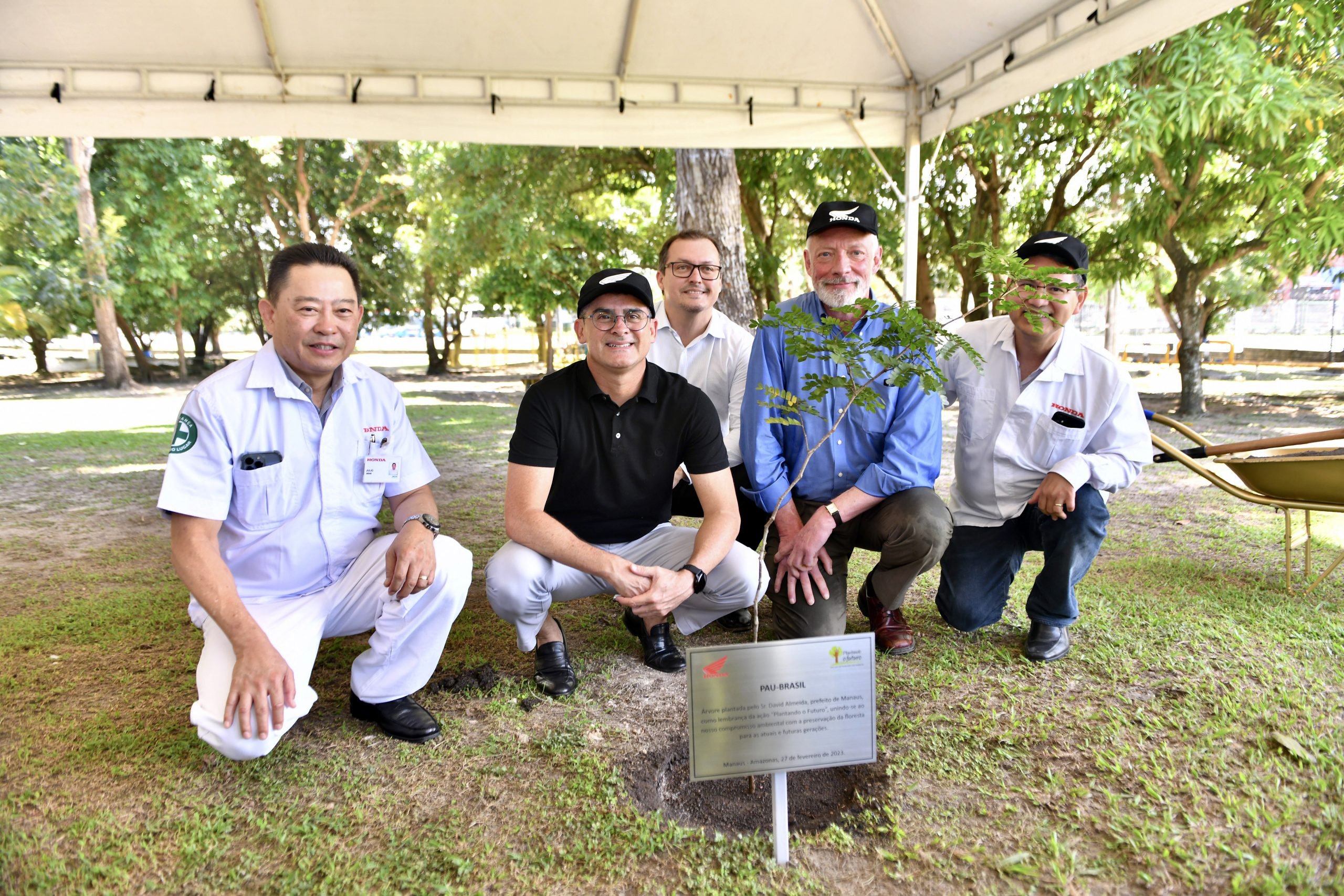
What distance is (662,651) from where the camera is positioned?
3652 mm

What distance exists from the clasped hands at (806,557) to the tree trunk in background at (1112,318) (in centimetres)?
1826

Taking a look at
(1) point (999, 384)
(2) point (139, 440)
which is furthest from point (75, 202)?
(1) point (999, 384)

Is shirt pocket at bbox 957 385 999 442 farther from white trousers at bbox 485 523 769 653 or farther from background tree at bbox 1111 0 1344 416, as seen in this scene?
background tree at bbox 1111 0 1344 416

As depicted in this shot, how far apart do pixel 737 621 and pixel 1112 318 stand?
18882 mm

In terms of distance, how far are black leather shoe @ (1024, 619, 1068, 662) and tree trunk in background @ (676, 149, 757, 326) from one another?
5021 millimetres

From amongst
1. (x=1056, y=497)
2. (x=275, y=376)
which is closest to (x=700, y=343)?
(x=1056, y=497)

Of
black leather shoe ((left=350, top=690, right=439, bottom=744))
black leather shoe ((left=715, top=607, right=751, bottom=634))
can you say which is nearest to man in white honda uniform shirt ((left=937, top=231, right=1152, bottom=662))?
black leather shoe ((left=715, top=607, right=751, bottom=634))

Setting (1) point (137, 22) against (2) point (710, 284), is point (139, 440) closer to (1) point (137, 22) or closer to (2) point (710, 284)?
(1) point (137, 22)

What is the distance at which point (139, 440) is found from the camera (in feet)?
37.3

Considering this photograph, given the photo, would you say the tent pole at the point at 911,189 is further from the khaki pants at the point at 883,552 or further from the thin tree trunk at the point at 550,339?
the thin tree trunk at the point at 550,339

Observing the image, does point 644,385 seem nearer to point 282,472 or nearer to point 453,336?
point 282,472

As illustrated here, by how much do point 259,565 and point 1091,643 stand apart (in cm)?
355

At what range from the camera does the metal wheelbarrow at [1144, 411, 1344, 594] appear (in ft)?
13.0

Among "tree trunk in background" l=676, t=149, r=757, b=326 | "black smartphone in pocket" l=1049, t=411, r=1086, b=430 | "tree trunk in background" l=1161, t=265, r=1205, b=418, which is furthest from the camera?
"tree trunk in background" l=1161, t=265, r=1205, b=418
